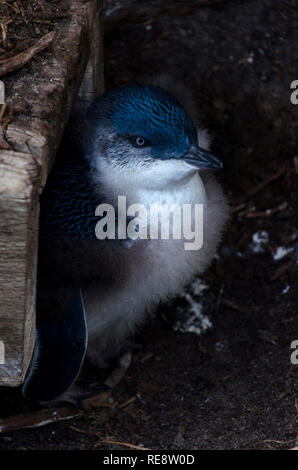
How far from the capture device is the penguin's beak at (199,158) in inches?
84.7

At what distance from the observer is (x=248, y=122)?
3.26 meters

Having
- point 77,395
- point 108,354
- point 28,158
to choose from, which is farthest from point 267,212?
point 28,158

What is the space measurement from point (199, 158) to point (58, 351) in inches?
35.1

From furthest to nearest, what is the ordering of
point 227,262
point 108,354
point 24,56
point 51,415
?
point 227,262 < point 108,354 < point 51,415 < point 24,56

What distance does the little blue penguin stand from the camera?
7.14ft

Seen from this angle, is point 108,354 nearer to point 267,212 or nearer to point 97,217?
point 97,217

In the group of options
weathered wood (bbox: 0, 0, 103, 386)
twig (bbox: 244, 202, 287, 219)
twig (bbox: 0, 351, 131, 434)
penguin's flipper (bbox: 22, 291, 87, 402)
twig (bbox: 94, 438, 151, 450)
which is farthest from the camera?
twig (bbox: 244, 202, 287, 219)

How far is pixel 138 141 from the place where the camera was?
219cm

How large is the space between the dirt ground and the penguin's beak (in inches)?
36.4

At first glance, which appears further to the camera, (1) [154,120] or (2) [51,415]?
(2) [51,415]

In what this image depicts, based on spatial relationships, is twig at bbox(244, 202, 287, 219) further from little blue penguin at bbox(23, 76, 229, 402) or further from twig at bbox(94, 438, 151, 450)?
twig at bbox(94, 438, 151, 450)

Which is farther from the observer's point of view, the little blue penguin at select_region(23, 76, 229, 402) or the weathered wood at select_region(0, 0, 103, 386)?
the little blue penguin at select_region(23, 76, 229, 402)

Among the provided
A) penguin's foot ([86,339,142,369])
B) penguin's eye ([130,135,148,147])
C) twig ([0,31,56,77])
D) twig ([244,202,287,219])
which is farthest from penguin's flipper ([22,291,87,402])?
twig ([244,202,287,219])

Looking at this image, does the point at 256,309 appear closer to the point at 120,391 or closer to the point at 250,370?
the point at 250,370
